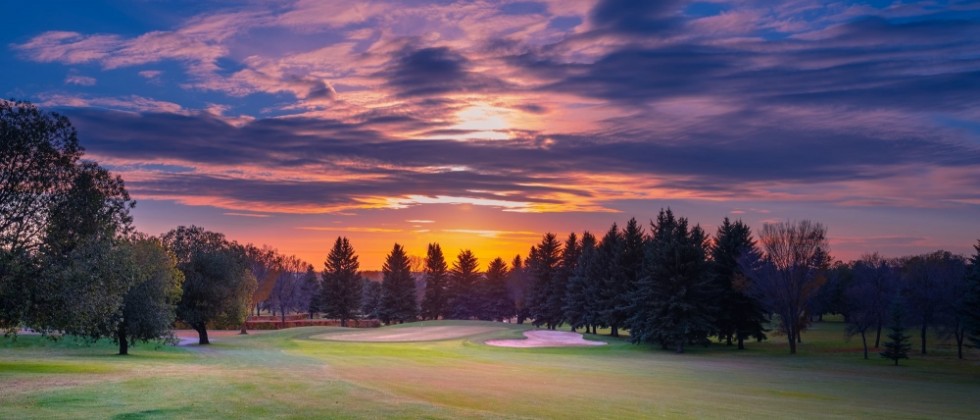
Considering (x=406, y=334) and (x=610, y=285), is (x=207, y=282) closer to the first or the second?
(x=406, y=334)

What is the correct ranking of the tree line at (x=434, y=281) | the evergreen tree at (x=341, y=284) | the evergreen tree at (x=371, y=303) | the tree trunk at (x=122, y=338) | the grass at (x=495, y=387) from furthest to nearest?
the evergreen tree at (x=371, y=303) → the evergreen tree at (x=341, y=284) → the tree trunk at (x=122, y=338) → the tree line at (x=434, y=281) → the grass at (x=495, y=387)

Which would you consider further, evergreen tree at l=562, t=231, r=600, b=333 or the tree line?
evergreen tree at l=562, t=231, r=600, b=333

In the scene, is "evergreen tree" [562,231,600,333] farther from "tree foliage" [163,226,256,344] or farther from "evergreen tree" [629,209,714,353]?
"tree foliage" [163,226,256,344]

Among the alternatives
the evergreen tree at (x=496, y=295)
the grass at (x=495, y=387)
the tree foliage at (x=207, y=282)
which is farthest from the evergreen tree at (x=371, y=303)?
the grass at (x=495, y=387)

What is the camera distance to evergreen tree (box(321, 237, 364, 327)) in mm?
120438

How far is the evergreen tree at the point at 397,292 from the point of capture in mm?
120750

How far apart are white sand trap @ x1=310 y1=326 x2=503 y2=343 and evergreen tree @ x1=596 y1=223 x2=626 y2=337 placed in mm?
12557

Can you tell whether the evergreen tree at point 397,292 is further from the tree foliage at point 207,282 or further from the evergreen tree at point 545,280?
the tree foliage at point 207,282

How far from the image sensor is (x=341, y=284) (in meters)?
121

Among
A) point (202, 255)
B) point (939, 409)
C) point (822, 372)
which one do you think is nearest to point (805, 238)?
point (822, 372)

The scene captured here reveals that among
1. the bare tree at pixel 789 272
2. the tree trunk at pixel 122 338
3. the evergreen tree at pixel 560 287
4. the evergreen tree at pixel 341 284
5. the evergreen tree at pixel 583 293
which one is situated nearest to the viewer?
the tree trunk at pixel 122 338

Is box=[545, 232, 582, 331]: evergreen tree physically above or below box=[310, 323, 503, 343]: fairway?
above

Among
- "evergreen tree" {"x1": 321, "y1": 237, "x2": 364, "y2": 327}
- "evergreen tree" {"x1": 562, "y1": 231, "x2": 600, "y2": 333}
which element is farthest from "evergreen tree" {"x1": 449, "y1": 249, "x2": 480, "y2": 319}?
"evergreen tree" {"x1": 562, "y1": 231, "x2": 600, "y2": 333}

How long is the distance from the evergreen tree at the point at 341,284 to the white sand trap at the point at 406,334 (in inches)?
1417
